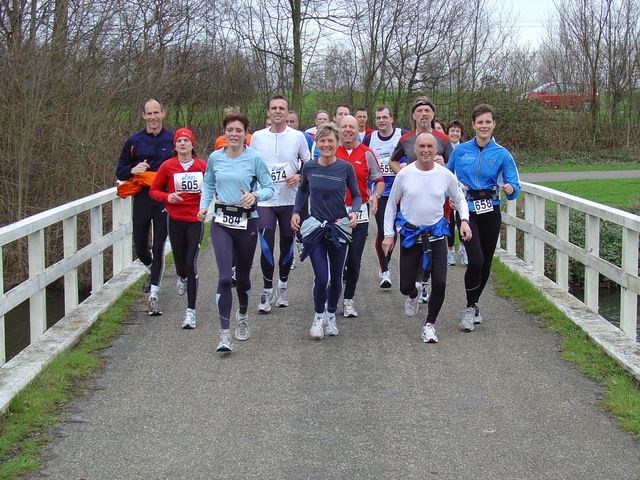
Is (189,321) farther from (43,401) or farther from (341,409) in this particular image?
(341,409)

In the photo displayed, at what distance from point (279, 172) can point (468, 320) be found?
239 cm

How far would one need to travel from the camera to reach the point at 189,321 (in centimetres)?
797

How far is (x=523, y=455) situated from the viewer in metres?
4.73

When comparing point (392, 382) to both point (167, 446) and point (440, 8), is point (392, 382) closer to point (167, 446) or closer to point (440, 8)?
point (167, 446)

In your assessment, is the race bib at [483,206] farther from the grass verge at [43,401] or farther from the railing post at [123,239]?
the railing post at [123,239]

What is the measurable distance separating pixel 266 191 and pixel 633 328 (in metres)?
3.24

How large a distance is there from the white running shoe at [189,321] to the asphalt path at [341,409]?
95mm

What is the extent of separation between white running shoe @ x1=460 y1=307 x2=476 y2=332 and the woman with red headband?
8.05ft

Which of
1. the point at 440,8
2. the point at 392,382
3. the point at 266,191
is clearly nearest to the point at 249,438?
the point at 392,382

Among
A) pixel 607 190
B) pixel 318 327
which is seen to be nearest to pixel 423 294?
pixel 318 327

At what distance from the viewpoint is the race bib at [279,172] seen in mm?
8664

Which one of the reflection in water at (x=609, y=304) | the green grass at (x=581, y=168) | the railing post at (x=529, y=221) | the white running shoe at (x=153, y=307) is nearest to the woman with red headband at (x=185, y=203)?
the white running shoe at (x=153, y=307)

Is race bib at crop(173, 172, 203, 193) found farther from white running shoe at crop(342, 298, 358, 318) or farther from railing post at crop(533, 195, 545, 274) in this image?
railing post at crop(533, 195, 545, 274)

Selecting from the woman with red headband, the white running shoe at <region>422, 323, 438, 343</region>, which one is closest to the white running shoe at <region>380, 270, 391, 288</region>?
the white running shoe at <region>422, 323, 438, 343</region>
